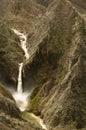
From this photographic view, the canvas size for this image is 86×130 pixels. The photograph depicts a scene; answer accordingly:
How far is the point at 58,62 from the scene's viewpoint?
241ft

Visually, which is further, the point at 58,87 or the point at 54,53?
the point at 54,53

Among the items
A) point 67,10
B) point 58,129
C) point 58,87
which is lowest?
point 58,129

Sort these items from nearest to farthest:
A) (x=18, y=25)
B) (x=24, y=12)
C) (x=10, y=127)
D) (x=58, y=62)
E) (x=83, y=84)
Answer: (x=10, y=127), (x=83, y=84), (x=58, y=62), (x=18, y=25), (x=24, y=12)

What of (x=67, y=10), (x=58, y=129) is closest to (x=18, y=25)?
(x=67, y=10)

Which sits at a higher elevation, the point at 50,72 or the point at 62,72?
the point at 62,72

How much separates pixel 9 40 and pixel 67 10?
1377cm

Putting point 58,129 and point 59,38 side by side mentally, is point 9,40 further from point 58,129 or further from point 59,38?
A: point 58,129

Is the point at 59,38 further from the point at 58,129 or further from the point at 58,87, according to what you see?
the point at 58,129

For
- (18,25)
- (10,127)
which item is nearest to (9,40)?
(18,25)

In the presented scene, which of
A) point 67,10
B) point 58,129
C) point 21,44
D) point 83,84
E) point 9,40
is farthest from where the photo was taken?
point 21,44

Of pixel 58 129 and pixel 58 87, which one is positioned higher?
pixel 58 87

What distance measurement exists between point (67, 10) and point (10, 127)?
42.8 meters

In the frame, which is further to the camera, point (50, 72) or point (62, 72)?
point (50, 72)

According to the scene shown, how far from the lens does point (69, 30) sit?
252 feet
